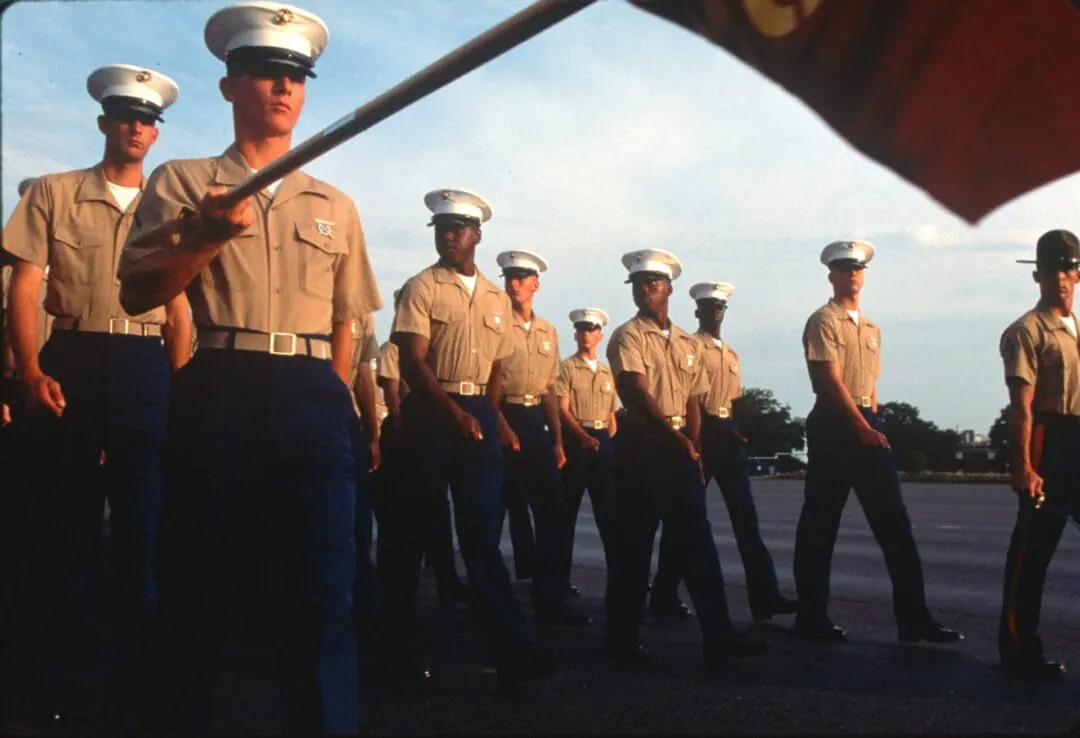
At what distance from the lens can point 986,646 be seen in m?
6.86

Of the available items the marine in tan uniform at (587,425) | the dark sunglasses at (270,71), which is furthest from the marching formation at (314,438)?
the marine in tan uniform at (587,425)

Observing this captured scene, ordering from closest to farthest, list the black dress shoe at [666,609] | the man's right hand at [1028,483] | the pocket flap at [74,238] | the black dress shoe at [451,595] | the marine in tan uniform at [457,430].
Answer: the pocket flap at [74,238]
the marine in tan uniform at [457,430]
the man's right hand at [1028,483]
the black dress shoe at [666,609]
the black dress shoe at [451,595]

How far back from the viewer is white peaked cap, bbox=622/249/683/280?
7285 mm

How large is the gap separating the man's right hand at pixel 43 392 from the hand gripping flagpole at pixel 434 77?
82.8 inches

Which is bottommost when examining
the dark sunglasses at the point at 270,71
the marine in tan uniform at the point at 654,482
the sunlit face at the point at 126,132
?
the marine in tan uniform at the point at 654,482

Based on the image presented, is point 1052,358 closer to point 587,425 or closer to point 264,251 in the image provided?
point 264,251

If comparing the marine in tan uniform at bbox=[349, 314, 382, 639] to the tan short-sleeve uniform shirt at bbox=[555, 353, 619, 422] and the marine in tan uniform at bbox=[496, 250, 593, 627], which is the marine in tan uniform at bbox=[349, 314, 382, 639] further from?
the tan short-sleeve uniform shirt at bbox=[555, 353, 619, 422]

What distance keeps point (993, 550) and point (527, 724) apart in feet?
29.2

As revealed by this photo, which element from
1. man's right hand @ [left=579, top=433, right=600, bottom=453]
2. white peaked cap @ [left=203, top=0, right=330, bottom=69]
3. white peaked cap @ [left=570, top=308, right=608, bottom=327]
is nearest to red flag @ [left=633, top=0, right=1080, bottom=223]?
white peaked cap @ [left=203, top=0, right=330, bottom=69]

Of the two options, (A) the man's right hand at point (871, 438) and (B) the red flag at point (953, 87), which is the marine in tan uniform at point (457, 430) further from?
(B) the red flag at point (953, 87)

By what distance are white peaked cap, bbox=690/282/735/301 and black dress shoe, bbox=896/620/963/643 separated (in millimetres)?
3659

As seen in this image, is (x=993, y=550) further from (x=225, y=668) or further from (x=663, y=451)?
(x=225, y=668)

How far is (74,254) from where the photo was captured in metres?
5.20

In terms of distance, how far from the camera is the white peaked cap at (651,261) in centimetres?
729
